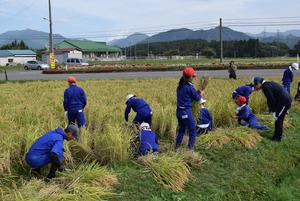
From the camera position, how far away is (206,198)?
621 centimetres

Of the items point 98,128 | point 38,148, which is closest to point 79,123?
point 98,128

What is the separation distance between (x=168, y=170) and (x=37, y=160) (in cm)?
199

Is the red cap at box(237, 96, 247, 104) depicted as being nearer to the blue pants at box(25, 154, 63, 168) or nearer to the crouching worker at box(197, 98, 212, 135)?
the crouching worker at box(197, 98, 212, 135)

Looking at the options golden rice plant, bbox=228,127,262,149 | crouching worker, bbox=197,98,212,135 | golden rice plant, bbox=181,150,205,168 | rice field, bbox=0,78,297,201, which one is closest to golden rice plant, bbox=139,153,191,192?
rice field, bbox=0,78,297,201

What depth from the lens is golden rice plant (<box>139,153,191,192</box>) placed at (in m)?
6.23

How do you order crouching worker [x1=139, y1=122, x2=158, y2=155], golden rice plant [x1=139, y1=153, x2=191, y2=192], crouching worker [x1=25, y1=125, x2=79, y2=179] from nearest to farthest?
crouching worker [x1=25, y1=125, x2=79, y2=179], golden rice plant [x1=139, y1=153, x2=191, y2=192], crouching worker [x1=139, y1=122, x2=158, y2=155]

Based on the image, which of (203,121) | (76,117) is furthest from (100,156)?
(203,121)

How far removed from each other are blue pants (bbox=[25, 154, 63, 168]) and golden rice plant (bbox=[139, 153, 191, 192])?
Answer: 1.47 meters

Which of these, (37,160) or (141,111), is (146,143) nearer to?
(141,111)

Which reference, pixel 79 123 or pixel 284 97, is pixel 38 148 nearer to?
pixel 79 123

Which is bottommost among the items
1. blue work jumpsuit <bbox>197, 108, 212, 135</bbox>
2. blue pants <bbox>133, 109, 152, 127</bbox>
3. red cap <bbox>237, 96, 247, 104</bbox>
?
blue work jumpsuit <bbox>197, 108, 212, 135</bbox>

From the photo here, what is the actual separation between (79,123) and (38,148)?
3391mm

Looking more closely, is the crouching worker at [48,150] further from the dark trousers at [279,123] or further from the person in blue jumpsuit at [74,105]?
the dark trousers at [279,123]

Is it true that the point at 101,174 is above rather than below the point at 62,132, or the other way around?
below
